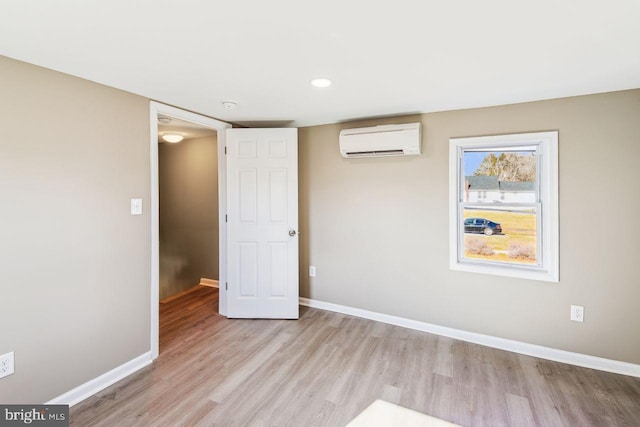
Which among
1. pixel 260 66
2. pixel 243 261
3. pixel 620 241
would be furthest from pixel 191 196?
pixel 620 241

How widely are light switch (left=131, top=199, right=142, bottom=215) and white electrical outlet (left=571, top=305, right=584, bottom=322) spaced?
3548 millimetres

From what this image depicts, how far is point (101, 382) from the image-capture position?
6.80 feet

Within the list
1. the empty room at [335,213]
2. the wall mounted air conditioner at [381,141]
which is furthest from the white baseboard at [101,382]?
the wall mounted air conditioner at [381,141]

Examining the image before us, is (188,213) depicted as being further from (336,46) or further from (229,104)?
(336,46)

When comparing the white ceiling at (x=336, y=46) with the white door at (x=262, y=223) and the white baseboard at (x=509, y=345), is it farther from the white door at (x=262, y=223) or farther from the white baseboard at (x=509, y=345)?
the white baseboard at (x=509, y=345)

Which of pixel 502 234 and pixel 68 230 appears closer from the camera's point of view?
pixel 68 230

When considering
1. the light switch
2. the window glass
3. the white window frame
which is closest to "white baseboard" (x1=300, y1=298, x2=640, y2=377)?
the white window frame

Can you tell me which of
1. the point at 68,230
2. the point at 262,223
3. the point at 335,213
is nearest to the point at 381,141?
the point at 335,213

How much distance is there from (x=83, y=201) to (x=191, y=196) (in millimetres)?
2578

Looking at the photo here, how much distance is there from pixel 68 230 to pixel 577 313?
3779 mm

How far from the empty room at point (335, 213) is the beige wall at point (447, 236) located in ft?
0.05

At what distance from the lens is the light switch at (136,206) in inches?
89.4

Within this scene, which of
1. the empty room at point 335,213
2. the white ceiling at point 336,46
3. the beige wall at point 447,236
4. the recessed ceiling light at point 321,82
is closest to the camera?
the white ceiling at point 336,46

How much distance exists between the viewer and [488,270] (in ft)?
8.69
